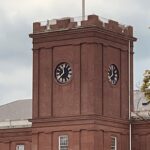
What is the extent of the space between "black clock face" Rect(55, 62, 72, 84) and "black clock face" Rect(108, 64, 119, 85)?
395 centimetres

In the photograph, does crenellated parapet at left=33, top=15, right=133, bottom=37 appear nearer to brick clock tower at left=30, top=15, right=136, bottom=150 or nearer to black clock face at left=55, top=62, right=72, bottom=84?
brick clock tower at left=30, top=15, right=136, bottom=150

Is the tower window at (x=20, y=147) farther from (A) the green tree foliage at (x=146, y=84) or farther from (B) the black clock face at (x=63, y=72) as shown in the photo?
(A) the green tree foliage at (x=146, y=84)

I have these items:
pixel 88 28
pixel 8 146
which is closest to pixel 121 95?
pixel 88 28

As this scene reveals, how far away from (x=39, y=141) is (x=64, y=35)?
33.7 feet

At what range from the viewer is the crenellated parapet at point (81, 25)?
83.7 metres

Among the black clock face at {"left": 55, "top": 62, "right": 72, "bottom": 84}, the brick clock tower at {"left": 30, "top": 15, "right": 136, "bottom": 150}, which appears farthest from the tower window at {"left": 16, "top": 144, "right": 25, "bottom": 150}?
the black clock face at {"left": 55, "top": 62, "right": 72, "bottom": 84}

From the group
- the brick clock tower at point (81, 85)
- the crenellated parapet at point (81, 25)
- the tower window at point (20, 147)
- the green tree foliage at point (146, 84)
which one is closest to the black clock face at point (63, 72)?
the brick clock tower at point (81, 85)

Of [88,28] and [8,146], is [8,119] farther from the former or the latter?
[88,28]

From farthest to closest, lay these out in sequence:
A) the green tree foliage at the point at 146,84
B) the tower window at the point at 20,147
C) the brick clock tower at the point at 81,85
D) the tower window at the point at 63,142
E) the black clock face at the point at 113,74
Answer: the tower window at the point at 20,147
the black clock face at the point at 113,74
the tower window at the point at 63,142
the brick clock tower at the point at 81,85
the green tree foliage at the point at 146,84

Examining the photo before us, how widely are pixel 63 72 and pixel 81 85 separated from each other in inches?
101

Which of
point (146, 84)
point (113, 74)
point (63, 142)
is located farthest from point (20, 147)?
point (146, 84)

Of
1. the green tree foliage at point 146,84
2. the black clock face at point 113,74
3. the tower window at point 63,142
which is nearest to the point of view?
the green tree foliage at point 146,84

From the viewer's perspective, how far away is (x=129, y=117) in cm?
8738

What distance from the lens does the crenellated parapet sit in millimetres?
83688
